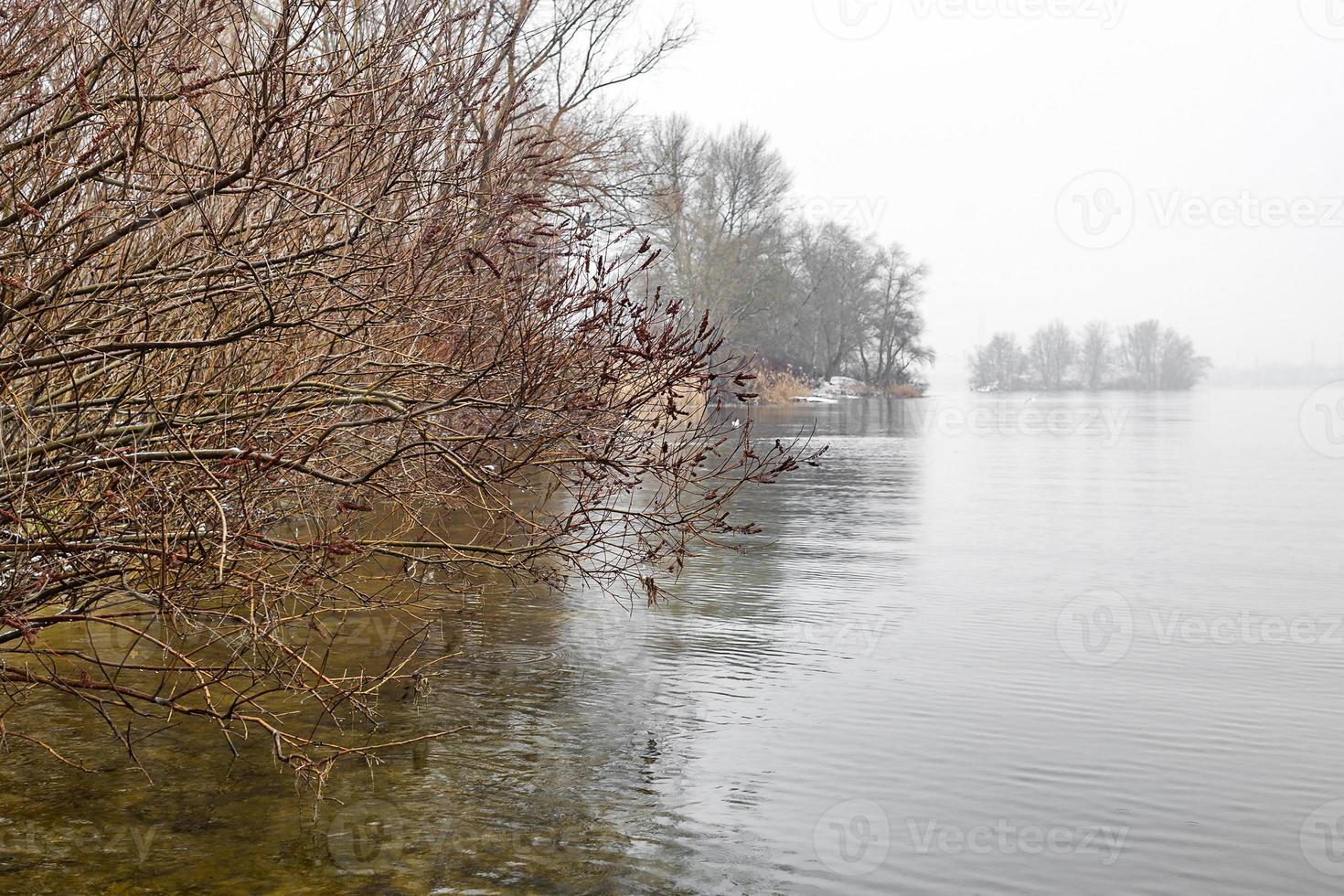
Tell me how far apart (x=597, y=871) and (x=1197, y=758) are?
375 cm

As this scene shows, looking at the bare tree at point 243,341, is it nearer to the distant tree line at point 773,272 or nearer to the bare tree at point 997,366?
the distant tree line at point 773,272

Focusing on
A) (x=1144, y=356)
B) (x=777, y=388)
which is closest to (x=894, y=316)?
(x=777, y=388)

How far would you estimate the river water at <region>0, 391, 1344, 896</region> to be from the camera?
5.80 meters

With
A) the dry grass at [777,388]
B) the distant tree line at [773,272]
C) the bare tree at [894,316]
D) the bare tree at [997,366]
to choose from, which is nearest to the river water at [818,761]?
the distant tree line at [773,272]

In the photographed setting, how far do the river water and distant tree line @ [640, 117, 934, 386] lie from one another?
22.3m

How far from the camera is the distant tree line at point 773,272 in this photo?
60.5 metres

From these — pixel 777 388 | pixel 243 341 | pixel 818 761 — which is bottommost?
pixel 818 761

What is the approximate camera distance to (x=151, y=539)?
17.1 ft

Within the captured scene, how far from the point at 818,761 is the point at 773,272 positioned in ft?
202

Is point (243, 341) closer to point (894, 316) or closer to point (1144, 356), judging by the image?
point (894, 316)

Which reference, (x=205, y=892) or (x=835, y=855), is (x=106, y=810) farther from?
(x=835, y=855)

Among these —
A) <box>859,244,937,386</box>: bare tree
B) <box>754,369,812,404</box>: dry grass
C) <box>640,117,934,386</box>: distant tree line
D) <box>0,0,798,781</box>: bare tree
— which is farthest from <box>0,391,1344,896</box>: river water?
<box>859,244,937,386</box>: bare tree

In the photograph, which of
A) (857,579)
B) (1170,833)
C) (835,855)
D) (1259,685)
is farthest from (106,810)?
(857,579)

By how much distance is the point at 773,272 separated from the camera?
222ft
